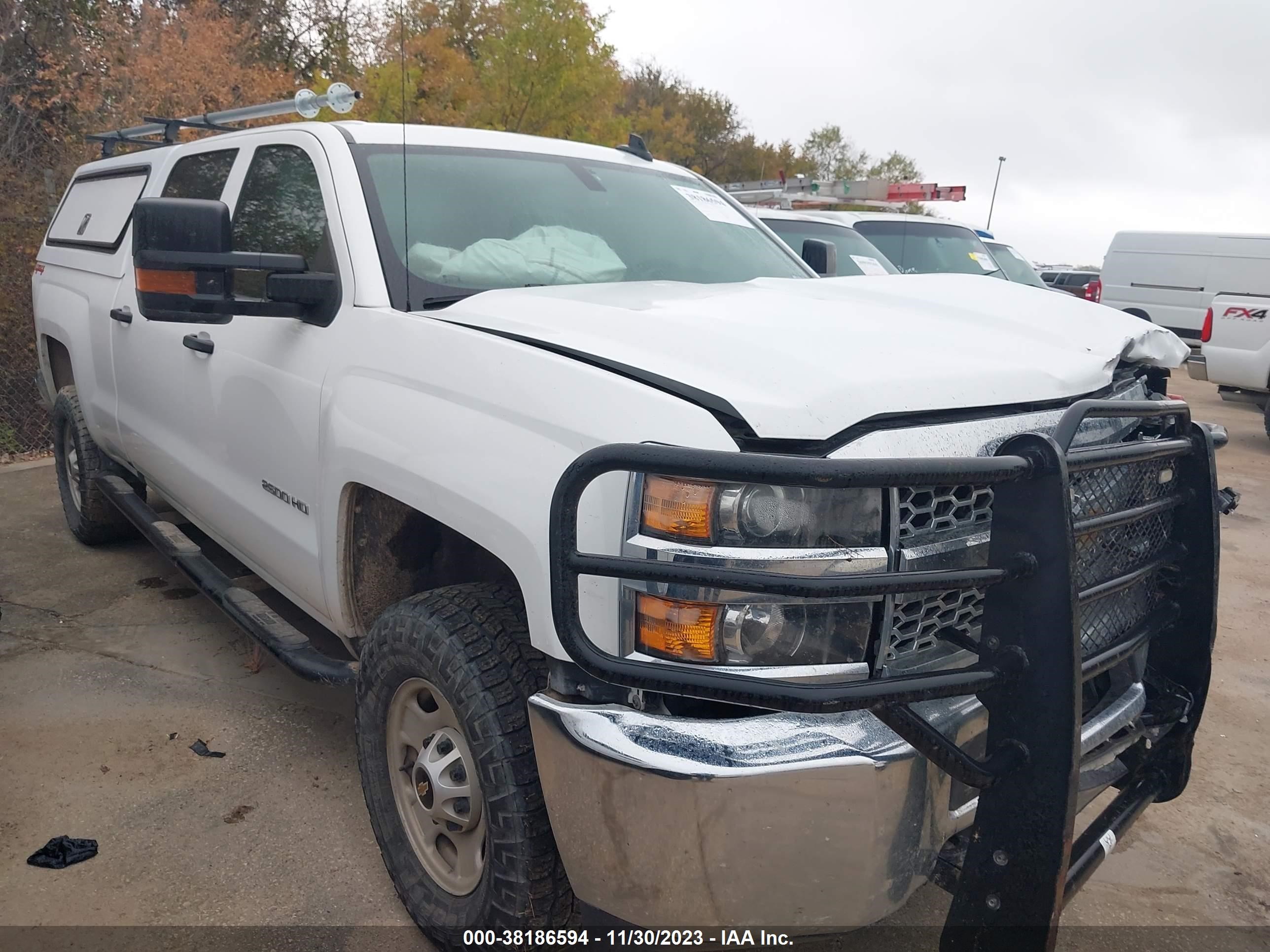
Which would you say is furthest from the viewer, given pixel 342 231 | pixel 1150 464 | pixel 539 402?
pixel 342 231

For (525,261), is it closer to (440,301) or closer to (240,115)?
(440,301)

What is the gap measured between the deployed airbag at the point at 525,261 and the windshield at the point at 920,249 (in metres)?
6.81

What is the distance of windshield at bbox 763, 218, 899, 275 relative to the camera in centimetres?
760

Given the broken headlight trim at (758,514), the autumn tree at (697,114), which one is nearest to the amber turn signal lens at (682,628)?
the broken headlight trim at (758,514)

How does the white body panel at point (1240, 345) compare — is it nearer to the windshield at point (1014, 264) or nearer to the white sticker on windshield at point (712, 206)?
the windshield at point (1014, 264)

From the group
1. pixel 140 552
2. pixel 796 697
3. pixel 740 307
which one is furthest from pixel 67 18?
pixel 796 697

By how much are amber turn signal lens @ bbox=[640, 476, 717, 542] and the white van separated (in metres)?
12.6

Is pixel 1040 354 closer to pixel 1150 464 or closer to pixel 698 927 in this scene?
pixel 1150 464

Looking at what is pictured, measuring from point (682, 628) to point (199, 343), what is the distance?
2.22m

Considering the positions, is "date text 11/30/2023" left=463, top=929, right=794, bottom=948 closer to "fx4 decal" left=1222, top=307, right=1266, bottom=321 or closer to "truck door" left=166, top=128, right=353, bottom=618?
"truck door" left=166, top=128, right=353, bottom=618

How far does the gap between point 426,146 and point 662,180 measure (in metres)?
0.90

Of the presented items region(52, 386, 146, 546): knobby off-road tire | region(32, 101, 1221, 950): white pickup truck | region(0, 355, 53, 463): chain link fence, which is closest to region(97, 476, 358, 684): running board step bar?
region(32, 101, 1221, 950): white pickup truck

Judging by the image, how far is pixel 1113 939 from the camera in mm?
2506

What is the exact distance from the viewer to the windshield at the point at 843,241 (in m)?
7.60
